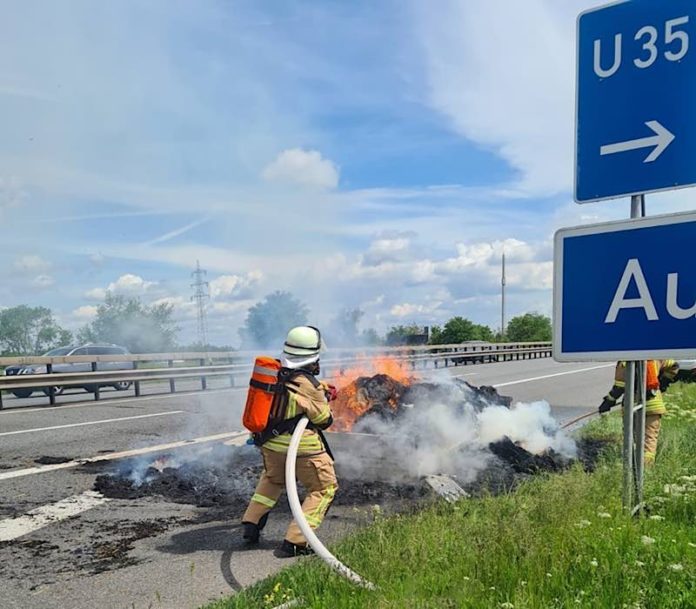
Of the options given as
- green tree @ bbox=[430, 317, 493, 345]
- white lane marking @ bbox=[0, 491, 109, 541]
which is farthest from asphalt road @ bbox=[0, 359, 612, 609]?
green tree @ bbox=[430, 317, 493, 345]

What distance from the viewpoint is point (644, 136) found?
3371mm

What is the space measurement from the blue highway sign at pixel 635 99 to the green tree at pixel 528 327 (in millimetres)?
65529

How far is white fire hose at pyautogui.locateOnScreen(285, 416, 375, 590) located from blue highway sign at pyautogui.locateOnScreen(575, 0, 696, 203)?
2.40 metres

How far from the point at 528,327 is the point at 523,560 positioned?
6910 centimetres

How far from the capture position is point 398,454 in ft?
24.2

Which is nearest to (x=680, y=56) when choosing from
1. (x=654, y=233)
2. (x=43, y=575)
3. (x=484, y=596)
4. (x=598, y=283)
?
(x=654, y=233)

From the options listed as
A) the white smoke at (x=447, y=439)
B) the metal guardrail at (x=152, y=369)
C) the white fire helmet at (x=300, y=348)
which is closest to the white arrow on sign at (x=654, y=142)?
the white fire helmet at (x=300, y=348)

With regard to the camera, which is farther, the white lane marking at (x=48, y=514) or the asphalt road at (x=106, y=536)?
the white lane marking at (x=48, y=514)

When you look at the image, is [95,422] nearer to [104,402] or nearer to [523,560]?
[104,402]

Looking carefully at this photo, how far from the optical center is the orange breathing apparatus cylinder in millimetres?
4633

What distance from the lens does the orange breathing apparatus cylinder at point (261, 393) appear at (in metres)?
4.63

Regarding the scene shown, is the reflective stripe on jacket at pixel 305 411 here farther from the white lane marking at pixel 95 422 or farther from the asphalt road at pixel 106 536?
the white lane marking at pixel 95 422

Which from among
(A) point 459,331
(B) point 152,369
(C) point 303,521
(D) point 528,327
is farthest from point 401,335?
(D) point 528,327

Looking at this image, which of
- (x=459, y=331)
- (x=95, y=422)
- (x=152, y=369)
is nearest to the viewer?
(x=95, y=422)
